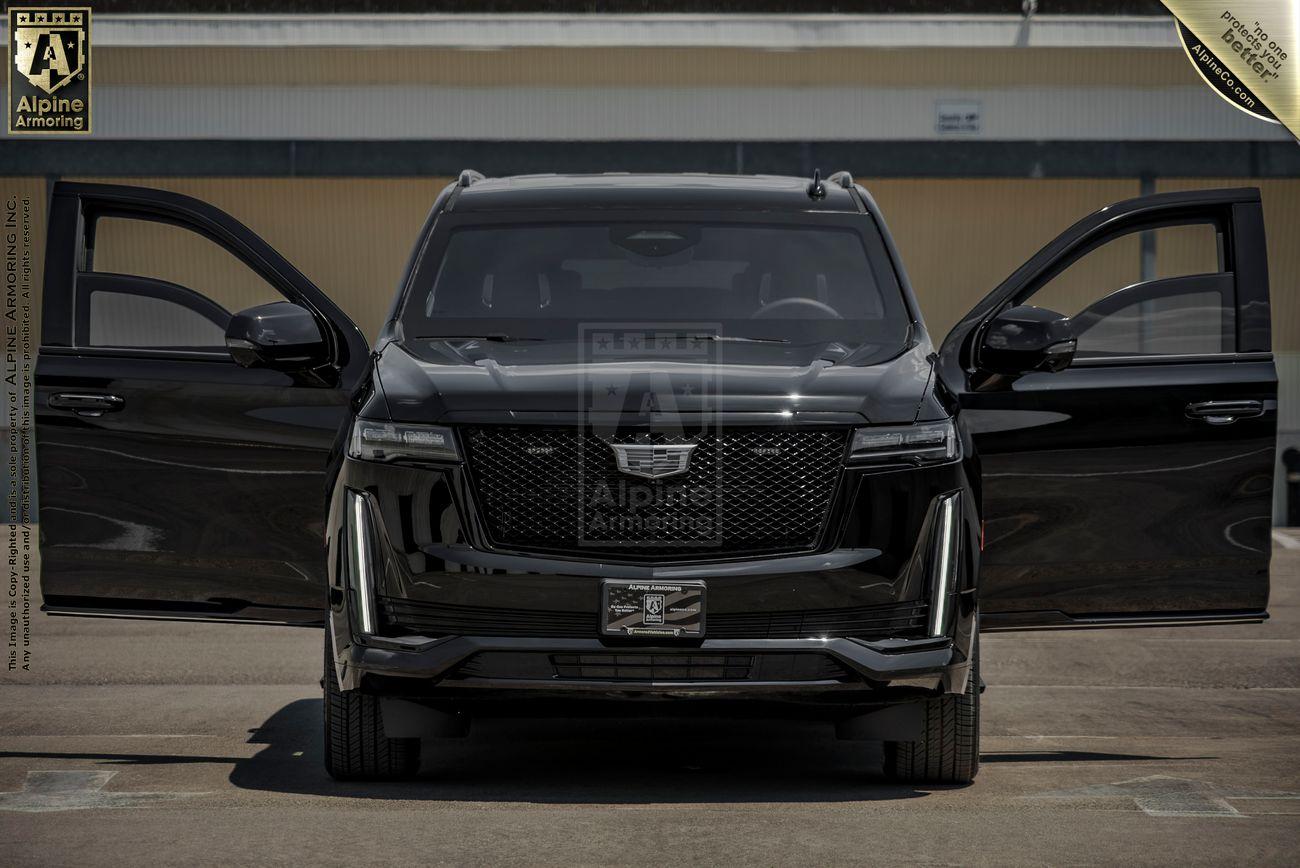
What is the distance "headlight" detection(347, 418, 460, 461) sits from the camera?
6.15 metres

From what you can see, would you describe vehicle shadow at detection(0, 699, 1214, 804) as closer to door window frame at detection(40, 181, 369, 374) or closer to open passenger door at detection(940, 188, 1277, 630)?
open passenger door at detection(940, 188, 1277, 630)

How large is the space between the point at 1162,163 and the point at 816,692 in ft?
59.9

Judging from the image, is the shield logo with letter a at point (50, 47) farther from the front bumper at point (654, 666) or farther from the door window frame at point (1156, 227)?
the front bumper at point (654, 666)

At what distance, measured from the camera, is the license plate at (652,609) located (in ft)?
19.9

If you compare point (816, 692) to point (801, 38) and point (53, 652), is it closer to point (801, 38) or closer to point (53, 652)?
point (53, 652)

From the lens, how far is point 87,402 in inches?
289

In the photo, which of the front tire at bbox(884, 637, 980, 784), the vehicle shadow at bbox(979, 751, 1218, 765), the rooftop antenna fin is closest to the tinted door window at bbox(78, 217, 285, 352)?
the rooftop antenna fin

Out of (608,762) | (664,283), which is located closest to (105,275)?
(664,283)

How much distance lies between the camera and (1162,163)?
23219 mm

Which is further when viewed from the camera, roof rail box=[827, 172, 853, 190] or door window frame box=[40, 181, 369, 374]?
roof rail box=[827, 172, 853, 190]

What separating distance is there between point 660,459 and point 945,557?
2.99ft

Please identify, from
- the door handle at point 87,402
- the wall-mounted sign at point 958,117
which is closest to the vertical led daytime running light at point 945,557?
the door handle at point 87,402

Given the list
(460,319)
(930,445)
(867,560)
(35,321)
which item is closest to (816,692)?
(867,560)

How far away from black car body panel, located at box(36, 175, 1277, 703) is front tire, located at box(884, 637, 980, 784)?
26cm
